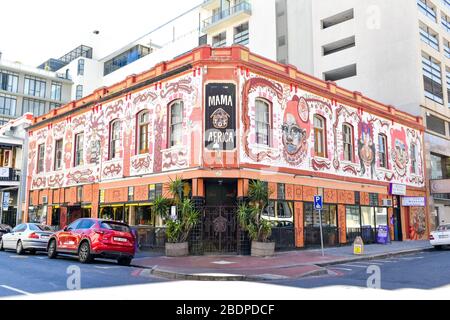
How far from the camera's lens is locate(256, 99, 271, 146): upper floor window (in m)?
20.0

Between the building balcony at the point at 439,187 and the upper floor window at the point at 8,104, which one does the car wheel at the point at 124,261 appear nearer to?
the building balcony at the point at 439,187

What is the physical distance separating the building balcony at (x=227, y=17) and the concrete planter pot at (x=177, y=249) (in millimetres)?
31818

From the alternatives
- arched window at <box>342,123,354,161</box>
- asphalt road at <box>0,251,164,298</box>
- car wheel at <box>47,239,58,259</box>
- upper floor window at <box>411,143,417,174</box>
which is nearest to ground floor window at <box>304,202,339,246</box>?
arched window at <box>342,123,354,161</box>

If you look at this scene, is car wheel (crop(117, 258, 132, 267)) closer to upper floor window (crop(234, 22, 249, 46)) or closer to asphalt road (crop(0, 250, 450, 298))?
asphalt road (crop(0, 250, 450, 298))

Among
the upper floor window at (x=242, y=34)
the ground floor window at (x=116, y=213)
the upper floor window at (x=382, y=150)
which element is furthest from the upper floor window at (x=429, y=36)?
the ground floor window at (x=116, y=213)

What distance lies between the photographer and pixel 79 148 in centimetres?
2734

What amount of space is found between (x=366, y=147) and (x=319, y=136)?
15.0 ft

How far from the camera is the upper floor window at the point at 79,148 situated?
1065 inches

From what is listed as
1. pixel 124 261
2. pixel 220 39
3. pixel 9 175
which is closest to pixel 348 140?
pixel 124 261

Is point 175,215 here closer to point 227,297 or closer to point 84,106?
point 227,297

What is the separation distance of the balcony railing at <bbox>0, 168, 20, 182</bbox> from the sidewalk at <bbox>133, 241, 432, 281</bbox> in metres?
21.0

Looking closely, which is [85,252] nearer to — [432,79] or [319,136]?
[319,136]

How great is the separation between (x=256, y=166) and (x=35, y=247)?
10198 millimetres

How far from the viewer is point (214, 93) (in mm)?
19234
